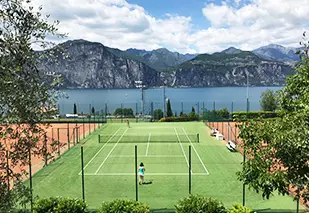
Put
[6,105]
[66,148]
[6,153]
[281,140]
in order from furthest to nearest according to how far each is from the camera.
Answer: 1. [66,148]
2. [281,140]
3. [6,153]
4. [6,105]

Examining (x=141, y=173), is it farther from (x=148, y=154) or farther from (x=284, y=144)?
(x=284, y=144)

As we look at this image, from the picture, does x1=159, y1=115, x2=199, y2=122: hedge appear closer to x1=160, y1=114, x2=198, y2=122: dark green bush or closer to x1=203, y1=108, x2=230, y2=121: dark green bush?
x1=160, y1=114, x2=198, y2=122: dark green bush

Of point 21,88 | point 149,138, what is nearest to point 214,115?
point 149,138

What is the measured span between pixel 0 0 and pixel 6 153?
2.48m

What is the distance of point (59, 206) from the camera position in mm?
Answer: 10883

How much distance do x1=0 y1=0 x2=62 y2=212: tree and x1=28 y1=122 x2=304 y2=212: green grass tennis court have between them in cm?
898

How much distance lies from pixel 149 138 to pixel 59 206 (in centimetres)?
2046

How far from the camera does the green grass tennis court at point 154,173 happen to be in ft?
48.6

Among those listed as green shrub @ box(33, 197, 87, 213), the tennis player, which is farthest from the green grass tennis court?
green shrub @ box(33, 197, 87, 213)

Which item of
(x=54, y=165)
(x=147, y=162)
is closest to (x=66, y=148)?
(x=54, y=165)

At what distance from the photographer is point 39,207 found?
11000 mm

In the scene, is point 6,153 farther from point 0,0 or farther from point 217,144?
point 217,144

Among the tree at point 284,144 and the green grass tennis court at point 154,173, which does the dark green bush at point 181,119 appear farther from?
Answer: the tree at point 284,144

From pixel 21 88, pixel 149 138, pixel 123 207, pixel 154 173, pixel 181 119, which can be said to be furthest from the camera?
pixel 181 119
